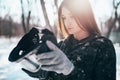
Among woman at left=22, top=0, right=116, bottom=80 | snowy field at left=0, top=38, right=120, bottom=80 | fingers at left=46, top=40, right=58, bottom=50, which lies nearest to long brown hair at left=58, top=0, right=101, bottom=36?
woman at left=22, top=0, right=116, bottom=80

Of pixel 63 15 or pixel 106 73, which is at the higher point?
pixel 63 15

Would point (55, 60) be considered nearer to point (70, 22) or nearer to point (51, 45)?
point (51, 45)

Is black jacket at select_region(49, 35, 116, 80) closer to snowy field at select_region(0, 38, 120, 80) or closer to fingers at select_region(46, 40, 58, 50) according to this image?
fingers at select_region(46, 40, 58, 50)

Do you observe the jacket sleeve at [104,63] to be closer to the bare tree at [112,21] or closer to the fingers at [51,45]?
the fingers at [51,45]

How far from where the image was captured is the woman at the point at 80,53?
45 cm

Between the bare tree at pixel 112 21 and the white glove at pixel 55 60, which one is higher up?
the bare tree at pixel 112 21

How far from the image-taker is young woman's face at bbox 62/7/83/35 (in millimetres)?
555

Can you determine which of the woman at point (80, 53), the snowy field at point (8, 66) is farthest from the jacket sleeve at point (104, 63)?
the snowy field at point (8, 66)

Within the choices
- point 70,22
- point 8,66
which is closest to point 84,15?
point 70,22

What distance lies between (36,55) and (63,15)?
0.48 ft

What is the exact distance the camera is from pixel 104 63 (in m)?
0.50

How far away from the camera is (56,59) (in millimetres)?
439

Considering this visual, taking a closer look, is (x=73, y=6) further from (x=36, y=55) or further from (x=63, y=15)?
(x=36, y=55)

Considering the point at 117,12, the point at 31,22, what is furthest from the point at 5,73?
the point at 117,12
